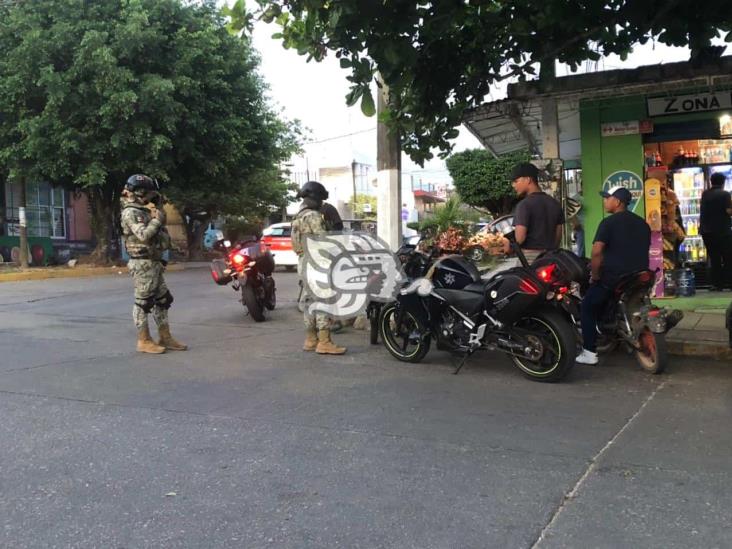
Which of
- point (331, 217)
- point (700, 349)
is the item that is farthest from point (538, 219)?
point (331, 217)

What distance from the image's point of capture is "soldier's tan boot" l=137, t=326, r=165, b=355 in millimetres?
6926

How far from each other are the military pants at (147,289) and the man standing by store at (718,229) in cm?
745

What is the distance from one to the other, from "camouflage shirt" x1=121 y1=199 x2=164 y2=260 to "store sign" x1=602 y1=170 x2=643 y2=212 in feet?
20.0

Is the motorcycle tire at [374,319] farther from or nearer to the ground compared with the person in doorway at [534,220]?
nearer to the ground

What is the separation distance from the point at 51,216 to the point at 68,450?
23.5 meters

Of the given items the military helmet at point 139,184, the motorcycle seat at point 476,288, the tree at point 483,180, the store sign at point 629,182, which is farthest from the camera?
the tree at point 483,180

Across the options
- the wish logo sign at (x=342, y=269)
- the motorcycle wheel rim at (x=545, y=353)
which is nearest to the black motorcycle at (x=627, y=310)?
the motorcycle wheel rim at (x=545, y=353)

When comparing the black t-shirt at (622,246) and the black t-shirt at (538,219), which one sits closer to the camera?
the black t-shirt at (622,246)

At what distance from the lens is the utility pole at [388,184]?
8.57m

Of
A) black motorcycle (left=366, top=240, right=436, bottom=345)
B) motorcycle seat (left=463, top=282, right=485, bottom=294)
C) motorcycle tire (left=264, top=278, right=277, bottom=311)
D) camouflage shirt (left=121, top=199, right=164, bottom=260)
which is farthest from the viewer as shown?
motorcycle tire (left=264, top=278, right=277, bottom=311)

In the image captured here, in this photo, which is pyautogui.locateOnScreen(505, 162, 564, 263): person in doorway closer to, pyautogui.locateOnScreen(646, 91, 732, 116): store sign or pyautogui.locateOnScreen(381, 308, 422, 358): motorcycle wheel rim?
pyautogui.locateOnScreen(381, 308, 422, 358): motorcycle wheel rim

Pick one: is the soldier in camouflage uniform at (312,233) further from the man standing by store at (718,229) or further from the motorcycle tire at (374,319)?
the man standing by store at (718,229)

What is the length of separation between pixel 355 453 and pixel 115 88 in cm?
1542

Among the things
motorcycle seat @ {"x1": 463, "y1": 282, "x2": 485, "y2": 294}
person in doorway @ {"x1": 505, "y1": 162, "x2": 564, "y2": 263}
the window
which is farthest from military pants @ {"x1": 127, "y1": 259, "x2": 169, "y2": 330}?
the window
